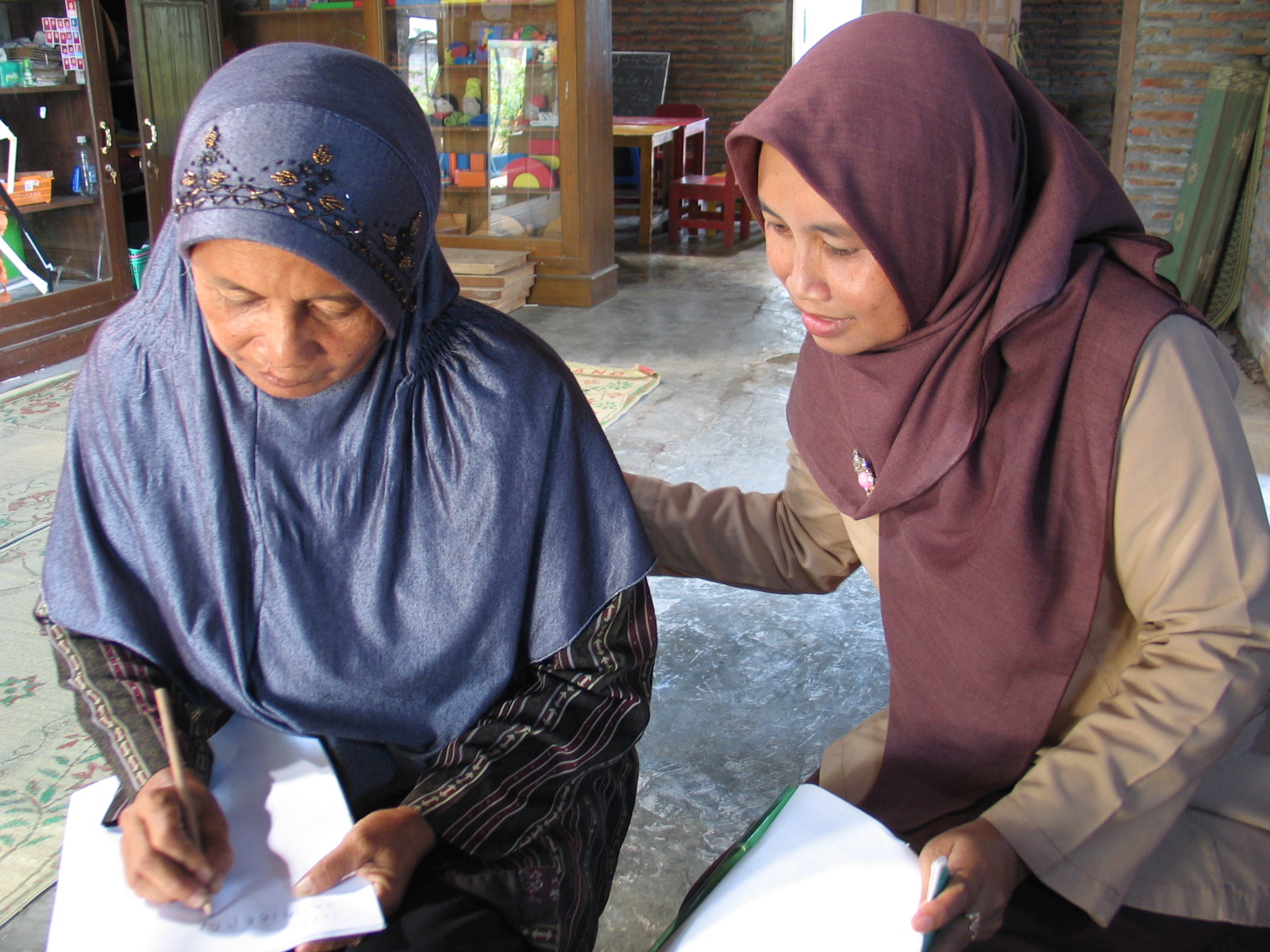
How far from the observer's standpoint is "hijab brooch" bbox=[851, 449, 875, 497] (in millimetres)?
1354

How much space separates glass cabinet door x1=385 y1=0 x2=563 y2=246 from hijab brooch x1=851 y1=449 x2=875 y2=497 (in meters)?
5.09

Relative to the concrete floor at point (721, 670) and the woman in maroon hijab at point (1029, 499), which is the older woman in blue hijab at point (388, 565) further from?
the concrete floor at point (721, 670)

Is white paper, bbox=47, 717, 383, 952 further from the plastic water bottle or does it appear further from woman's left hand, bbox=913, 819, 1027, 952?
the plastic water bottle

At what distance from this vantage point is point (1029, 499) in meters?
1.17

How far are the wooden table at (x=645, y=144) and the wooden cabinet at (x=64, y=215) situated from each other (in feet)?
12.4

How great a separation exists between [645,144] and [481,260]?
2502 millimetres

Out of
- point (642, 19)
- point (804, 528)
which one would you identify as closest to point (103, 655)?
point (804, 528)

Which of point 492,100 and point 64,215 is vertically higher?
point 492,100

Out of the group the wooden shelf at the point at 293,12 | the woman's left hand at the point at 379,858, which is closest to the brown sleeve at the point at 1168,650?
the woman's left hand at the point at 379,858

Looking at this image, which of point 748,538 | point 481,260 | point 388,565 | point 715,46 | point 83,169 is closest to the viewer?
point 388,565

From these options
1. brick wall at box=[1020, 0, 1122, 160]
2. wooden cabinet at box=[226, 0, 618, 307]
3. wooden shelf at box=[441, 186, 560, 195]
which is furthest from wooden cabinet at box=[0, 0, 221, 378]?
brick wall at box=[1020, 0, 1122, 160]

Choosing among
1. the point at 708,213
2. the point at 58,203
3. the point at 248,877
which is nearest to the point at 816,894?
the point at 248,877

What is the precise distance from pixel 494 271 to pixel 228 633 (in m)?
4.94

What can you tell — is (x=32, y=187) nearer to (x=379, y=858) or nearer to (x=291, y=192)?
(x=291, y=192)
